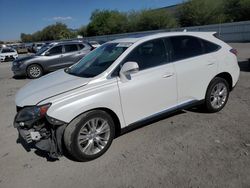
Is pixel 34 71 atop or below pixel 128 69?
below

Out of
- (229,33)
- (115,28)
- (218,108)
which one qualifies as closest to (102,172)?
(218,108)

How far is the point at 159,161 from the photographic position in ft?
11.9

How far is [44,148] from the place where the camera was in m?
3.58

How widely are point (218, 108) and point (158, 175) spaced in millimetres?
2575

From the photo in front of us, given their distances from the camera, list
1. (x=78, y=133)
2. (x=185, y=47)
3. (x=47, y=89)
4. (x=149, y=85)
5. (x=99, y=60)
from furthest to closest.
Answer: (x=185, y=47) → (x=99, y=60) → (x=149, y=85) → (x=47, y=89) → (x=78, y=133)

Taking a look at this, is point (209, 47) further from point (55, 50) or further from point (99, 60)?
point (55, 50)

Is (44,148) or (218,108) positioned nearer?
(44,148)

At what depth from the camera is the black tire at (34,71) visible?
41.4 ft

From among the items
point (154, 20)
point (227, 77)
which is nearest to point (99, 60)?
point (227, 77)

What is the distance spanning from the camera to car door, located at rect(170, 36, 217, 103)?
14.8ft

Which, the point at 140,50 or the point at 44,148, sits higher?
the point at 140,50

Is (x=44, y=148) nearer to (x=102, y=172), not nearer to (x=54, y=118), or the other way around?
(x=54, y=118)

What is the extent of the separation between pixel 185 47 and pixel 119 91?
1.68m

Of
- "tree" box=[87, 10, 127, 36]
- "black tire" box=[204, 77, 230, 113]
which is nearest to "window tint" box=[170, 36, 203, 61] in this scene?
"black tire" box=[204, 77, 230, 113]
